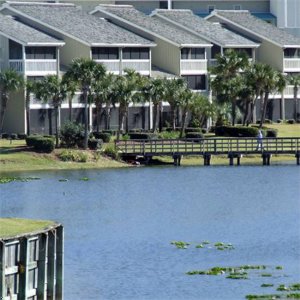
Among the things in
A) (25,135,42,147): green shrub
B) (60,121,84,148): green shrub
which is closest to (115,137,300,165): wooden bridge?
(60,121,84,148): green shrub

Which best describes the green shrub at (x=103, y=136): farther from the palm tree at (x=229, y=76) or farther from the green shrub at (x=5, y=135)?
the palm tree at (x=229, y=76)

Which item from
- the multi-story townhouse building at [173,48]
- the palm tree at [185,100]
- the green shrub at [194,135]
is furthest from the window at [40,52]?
the multi-story townhouse building at [173,48]

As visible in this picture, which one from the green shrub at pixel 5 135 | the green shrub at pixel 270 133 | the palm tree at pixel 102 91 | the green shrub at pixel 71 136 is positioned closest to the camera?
the green shrub at pixel 71 136

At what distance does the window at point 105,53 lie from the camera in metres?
126

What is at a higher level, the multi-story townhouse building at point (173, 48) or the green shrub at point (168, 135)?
the multi-story townhouse building at point (173, 48)

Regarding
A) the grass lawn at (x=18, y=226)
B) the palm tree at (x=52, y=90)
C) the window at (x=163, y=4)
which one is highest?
the window at (x=163, y=4)

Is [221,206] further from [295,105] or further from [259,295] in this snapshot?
[295,105]

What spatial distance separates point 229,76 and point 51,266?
7868 cm

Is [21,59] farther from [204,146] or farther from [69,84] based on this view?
[204,146]

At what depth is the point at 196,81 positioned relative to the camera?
440 feet

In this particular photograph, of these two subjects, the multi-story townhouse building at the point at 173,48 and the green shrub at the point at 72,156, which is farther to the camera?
the multi-story townhouse building at the point at 173,48

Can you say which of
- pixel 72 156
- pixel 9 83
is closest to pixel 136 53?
pixel 9 83

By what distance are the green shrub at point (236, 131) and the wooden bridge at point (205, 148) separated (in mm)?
5706

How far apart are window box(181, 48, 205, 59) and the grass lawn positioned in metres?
78.8
